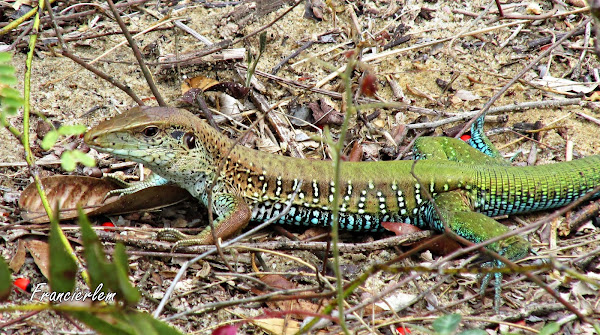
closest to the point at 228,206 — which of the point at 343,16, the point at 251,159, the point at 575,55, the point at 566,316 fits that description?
the point at 251,159

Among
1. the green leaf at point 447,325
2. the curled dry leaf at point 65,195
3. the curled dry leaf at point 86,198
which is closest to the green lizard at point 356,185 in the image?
the curled dry leaf at point 86,198

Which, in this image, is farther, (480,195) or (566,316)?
(480,195)

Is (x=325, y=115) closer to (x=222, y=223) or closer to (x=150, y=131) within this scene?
(x=222, y=223)

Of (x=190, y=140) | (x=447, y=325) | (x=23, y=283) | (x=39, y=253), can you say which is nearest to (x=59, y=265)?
(x=447, y=325)

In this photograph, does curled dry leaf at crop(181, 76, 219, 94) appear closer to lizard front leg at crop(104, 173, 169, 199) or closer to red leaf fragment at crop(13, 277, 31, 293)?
lizard front leg at crop(104, 173, 169, 199)

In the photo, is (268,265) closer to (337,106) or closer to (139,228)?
(139,228)

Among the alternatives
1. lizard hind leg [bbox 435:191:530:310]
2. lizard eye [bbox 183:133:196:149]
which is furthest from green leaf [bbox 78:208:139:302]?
lizard hind leg [bbox 435:191:530:310]

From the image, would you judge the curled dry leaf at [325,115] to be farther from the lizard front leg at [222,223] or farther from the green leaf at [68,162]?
the green leaf at [68,162]
